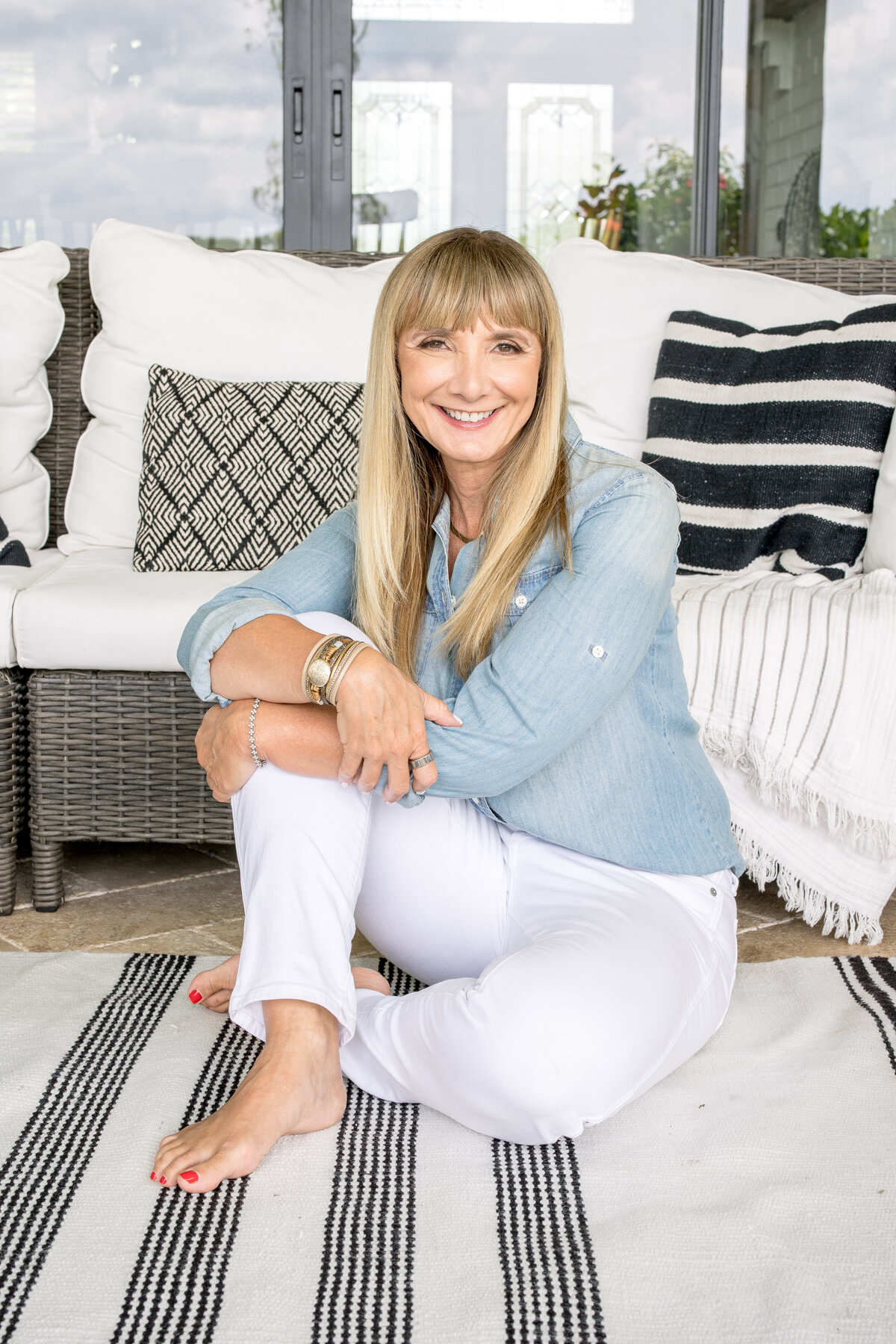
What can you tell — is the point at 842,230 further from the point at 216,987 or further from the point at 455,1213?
the point at 455,1213

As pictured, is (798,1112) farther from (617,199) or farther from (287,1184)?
(617,199)

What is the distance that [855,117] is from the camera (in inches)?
156

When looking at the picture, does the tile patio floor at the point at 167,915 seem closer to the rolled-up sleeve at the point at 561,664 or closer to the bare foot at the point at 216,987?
the bare foot at the point at 216,987

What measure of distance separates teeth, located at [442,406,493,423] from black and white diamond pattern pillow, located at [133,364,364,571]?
0.84 metres

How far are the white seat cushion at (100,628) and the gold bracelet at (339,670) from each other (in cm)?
66

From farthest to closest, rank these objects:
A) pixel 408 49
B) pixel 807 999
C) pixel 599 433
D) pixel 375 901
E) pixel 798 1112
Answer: pixel 408 49 → pixel 599 433 → pixel 807 999 → pixel 375 901 → pixel 798 1112

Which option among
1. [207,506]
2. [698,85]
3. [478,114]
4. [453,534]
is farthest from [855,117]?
[453,534]

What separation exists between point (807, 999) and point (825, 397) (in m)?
1.07

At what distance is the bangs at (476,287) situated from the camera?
1232mm

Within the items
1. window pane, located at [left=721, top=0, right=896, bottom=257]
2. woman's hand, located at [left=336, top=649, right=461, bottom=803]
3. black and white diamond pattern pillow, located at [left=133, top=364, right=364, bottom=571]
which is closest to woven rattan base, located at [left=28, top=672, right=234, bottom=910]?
black and white diamond pattern pillow, located at [left=133, top=364, right=364, bottom=571]

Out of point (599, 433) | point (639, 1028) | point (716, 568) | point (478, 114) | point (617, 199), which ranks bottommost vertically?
point (639, 1028)

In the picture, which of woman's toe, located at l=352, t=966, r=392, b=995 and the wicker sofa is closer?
woman's toe, located at l=352, t=966, r=392, b=995

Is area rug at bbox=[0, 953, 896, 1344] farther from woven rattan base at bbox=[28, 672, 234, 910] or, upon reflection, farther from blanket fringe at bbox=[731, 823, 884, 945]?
woven rattan base at bbox=[28, 672, 234, 910]

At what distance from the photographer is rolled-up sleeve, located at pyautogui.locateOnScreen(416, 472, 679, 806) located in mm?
1161
